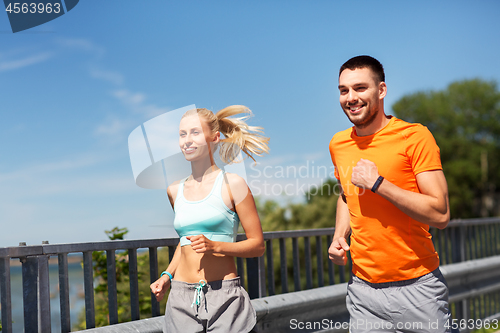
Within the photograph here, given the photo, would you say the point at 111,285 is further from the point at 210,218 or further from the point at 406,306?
the point at 406,306

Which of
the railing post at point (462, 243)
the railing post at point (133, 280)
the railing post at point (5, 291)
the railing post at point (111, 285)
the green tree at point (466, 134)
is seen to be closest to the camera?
the railing post at point (5, 291)

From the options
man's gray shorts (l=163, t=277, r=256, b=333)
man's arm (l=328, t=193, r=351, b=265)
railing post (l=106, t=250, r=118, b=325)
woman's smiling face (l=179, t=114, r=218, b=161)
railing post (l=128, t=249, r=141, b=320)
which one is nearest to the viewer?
man's gray shorts (l=163, t=277, r=256, b=333)

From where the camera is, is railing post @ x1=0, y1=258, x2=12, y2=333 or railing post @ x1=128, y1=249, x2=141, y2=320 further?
railing post @ x1=128, y1=249, x2=141, y2=320

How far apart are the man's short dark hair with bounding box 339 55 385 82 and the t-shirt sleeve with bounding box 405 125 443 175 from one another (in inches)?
13.9

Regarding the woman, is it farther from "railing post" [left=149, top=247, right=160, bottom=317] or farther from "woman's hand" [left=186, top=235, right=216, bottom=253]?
"railing post" [left=149, top=247, right=160, bottom=317]

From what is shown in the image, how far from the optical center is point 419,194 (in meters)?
2.42

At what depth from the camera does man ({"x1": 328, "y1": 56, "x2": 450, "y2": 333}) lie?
249cm

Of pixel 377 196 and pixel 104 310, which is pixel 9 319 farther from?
pixel 104 310

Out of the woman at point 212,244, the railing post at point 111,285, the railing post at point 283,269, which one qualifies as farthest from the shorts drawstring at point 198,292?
the railing post at point 283,269

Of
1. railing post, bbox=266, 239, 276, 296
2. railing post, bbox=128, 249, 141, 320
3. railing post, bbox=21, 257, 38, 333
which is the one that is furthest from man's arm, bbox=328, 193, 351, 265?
railing post, bbox=21, 257, 38, 333

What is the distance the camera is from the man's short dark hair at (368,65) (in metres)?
2.62

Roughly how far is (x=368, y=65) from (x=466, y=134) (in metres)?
60.1

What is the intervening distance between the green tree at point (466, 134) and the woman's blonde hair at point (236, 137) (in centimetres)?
5429

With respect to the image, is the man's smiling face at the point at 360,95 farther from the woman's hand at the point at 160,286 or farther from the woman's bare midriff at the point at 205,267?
the woman's hand at the point at 160,286
